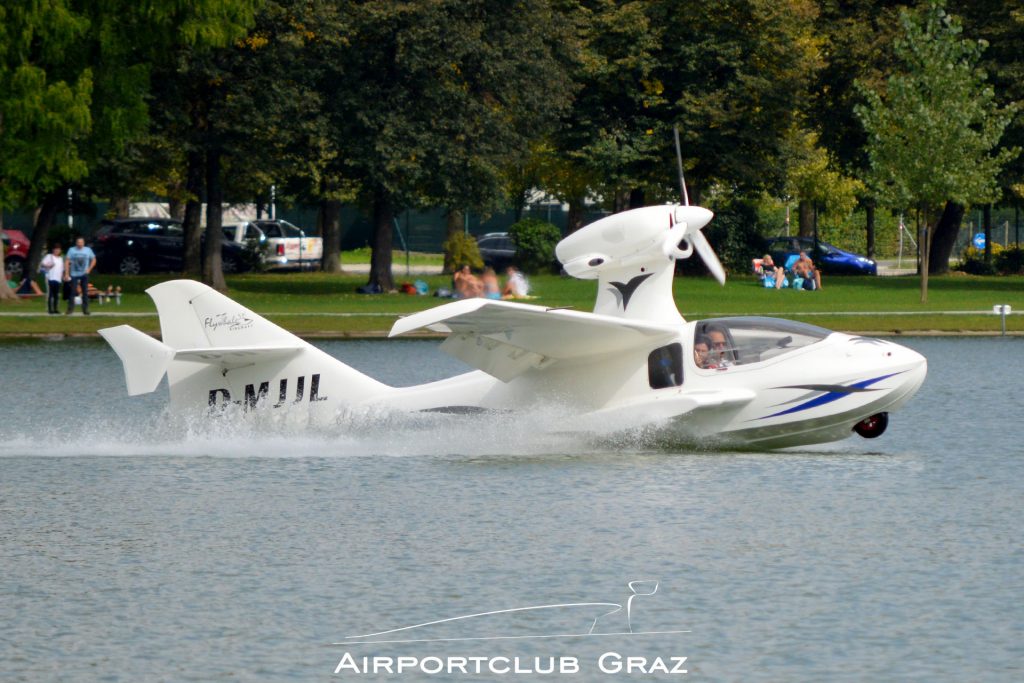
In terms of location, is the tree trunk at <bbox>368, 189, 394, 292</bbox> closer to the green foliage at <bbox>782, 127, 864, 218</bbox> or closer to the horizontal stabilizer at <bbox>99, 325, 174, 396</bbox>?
the green foliage at <bbox>782, 127, 864, 218</bbox>

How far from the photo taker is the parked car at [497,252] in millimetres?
72875

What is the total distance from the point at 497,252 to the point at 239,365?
52.8 m

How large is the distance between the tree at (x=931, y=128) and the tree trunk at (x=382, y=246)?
52.4 ft

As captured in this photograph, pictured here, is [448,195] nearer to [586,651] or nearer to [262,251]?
[262,251]

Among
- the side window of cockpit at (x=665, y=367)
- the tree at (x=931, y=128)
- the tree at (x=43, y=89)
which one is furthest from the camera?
the tree at (x=931, y=128)

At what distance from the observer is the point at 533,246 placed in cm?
7031

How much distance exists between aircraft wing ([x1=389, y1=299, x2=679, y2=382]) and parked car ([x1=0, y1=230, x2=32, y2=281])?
49.4 metres

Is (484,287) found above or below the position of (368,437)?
above

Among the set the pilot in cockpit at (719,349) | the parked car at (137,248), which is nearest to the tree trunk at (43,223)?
the parked car at (137,248)

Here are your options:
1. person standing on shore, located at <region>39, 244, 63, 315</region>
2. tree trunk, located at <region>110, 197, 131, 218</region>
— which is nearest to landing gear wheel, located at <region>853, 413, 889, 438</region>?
person standing on shore, located at <region>39, 244, 63, 315</region>

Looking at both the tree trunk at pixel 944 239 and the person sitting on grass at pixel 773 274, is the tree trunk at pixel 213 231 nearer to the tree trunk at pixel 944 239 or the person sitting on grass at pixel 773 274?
the person sitting on grass at pixel 773 274

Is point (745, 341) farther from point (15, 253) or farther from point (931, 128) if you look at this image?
point (15, 253)

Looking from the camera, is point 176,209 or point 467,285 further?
point 176,209

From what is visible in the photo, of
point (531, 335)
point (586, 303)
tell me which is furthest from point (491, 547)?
point (586, 303)
